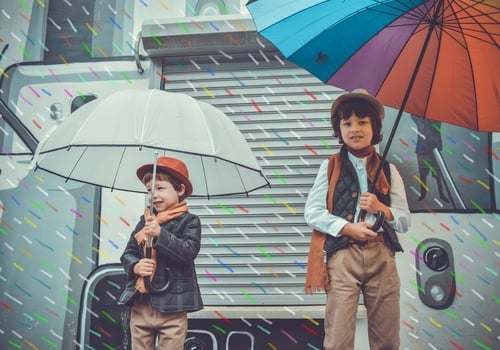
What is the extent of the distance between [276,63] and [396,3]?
2.23m

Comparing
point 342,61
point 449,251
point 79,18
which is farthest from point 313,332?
point 79,18

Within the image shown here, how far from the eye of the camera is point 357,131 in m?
3.06

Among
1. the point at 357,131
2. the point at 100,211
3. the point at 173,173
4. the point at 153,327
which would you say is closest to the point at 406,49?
the point at 357,131

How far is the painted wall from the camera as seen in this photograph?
4.26 m

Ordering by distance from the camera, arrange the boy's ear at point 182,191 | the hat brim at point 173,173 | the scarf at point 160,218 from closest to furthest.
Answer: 1. the scarf at point 160,218
2. the hat brim at point 173,173
3. the boy's ear at point 182,191

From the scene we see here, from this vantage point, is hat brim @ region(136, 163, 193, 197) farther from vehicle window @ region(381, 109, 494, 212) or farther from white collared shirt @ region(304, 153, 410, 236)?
vehicle window @ region(381, 109, 494, 212)

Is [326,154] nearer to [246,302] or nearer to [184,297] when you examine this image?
[246,302]

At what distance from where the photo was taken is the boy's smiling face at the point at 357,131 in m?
3.06

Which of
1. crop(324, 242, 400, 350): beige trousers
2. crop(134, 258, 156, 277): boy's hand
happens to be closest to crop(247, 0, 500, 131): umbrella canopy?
crop(324, 242, 400, 350): beige trousers

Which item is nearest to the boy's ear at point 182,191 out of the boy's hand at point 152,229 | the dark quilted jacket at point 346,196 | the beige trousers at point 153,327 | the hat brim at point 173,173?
the hat brim at point 173,173

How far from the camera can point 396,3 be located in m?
2.66

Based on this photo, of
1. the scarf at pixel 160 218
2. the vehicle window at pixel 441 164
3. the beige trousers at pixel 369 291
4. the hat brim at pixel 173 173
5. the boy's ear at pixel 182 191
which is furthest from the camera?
the vehicle window at pixel 441 164

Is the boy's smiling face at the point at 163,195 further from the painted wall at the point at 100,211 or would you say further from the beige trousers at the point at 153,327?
the painted wall at the point at 100,211

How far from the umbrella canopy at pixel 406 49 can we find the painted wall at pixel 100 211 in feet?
5.03
